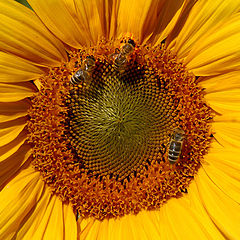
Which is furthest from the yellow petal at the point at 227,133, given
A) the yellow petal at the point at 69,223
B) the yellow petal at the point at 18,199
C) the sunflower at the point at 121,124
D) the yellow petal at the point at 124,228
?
the yellow petal at the point at 18,199

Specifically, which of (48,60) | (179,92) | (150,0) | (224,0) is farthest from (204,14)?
(48,60)

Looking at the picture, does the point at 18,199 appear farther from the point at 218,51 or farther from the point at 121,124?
the point at 218,51

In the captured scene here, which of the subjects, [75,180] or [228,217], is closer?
[228,217]

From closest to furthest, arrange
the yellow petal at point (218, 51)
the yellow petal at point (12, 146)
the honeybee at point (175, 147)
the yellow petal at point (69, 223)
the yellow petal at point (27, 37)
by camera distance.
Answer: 1. the yellow petal at point (27, 37)
2. the yellow petal at point (218, 51)
3. the honeybee at point (175, 147)
4. the yellow petal at point (12, 146)
5. the yellow petal at point (69, 223)

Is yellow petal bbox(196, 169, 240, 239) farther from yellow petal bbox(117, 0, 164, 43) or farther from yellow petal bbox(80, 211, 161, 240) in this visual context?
yellow petal bbox(117, 0, 164, 43)

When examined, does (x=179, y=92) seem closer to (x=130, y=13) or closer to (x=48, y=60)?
(x=130, y=13)

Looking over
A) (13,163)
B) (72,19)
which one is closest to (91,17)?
(72,19)

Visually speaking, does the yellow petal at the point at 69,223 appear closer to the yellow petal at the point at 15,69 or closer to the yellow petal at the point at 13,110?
the yellow petal at the point at 13,110
